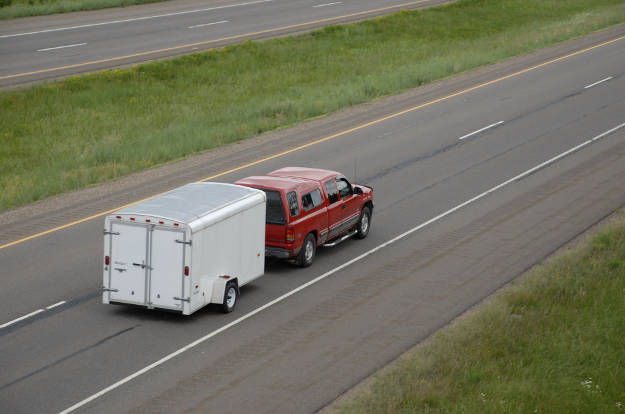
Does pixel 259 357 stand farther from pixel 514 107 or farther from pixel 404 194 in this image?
pixel 514 107

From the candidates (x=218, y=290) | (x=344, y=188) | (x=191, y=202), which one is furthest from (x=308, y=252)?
(x=191, y=202)

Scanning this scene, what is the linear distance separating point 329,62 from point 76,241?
88.4 feet

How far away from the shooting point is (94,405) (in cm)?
1183

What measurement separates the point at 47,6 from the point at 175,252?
4098 cm

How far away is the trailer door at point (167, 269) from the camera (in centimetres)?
1442

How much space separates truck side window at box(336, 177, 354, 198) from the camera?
19.4 meters

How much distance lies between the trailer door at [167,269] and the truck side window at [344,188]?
5.69 metres

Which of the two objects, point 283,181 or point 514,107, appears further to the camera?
point 514,107

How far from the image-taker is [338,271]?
17891mm

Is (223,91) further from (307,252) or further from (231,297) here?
(231,297)

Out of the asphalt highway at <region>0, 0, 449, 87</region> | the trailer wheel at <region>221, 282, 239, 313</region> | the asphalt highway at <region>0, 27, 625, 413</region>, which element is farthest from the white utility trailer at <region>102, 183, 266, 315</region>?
the asphalt highway at <region>0, 0, 449, 87</region>

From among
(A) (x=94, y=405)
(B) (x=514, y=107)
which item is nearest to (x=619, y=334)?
(A) (x=94, y=405)

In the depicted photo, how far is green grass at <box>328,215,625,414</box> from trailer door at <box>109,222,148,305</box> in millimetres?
4515

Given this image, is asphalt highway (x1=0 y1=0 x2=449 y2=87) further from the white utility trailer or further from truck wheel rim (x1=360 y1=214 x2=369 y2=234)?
the white utility trailer
